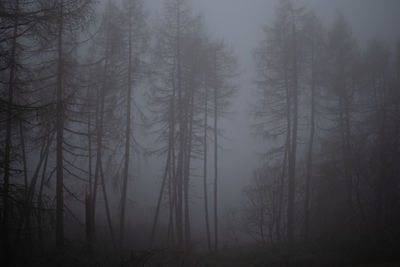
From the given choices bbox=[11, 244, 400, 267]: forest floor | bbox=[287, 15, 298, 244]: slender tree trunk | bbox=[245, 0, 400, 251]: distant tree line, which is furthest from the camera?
bbox=[245, 0, 400, 251]: distant tree line

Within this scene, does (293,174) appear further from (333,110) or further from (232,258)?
(232,258)

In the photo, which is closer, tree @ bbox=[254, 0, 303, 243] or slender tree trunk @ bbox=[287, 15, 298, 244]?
slender tree trunk @ bbox=[287, 15, 298, 244]

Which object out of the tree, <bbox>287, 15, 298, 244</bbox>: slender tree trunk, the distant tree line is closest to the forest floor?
<bbox>287, 15, 298, 244</bbox>: slender tree trunk

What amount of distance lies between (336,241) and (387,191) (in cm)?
486

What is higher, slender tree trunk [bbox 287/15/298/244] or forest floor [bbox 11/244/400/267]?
slender tree trunk [bbox 287/15/298/244]

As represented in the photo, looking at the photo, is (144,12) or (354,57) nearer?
(144,12)

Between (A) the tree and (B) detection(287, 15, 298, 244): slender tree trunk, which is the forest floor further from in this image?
(A) the tree

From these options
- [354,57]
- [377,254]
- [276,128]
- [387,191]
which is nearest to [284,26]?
[354,57]

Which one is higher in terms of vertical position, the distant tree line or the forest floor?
the distant tree line

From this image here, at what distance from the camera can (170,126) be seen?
10.7 meters

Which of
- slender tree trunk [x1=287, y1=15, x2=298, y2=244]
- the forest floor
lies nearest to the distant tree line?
slender tree trunk [x1=287, y1=15, x2=298, y2=244]

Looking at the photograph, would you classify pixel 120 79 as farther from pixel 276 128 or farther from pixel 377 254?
pixel 377 254

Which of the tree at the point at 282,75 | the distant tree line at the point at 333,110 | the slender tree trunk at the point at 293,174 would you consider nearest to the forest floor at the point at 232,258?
the slender tree trunk at the point at 293,174

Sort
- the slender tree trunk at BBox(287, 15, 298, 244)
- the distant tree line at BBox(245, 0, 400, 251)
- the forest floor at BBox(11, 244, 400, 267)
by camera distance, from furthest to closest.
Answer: the distant tree line at BBox(245, 0, 400, 251)
the slender tree trunk at BBox(287, 15, 298, 244)
the forest floor at BBox(11, 244, 400, 267)
